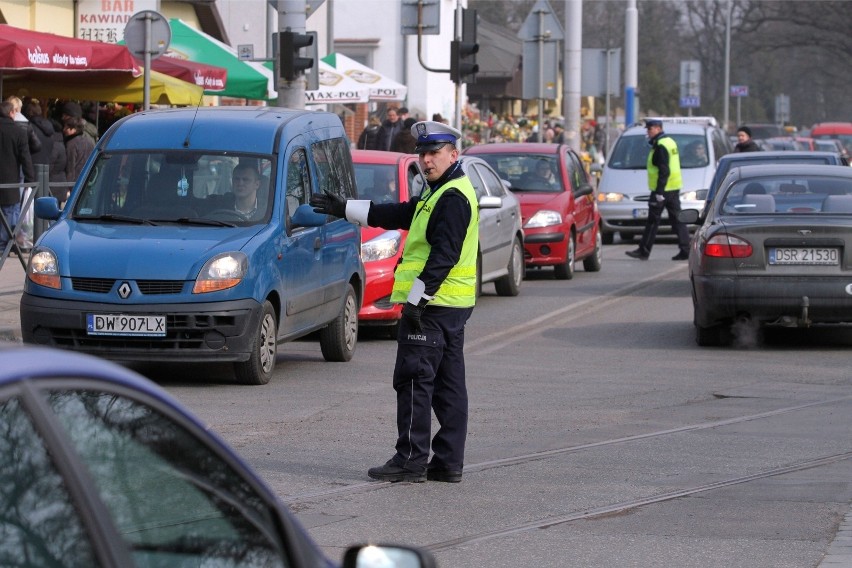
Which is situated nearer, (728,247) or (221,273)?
(221,273)

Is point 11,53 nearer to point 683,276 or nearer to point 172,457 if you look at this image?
point 683,276

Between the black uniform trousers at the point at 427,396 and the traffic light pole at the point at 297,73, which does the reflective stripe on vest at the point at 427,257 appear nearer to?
the black uniform trousers at the point at 427,396

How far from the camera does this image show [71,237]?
10.9m

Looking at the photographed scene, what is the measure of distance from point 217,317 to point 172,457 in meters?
7.91

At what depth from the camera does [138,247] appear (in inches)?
416

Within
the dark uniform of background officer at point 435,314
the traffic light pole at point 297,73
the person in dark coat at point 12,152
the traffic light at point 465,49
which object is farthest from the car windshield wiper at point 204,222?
the traffic light at point 465,49

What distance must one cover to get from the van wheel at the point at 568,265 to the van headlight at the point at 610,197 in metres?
6.56

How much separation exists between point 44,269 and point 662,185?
13971mm

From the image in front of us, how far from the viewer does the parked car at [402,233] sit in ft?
45.5

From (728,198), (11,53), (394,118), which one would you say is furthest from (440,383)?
(394,118)

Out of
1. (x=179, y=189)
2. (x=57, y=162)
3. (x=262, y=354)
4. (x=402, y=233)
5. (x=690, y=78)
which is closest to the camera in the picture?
(x=262, y=354)

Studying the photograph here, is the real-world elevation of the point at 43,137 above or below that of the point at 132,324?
above

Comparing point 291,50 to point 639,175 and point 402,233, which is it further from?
point 639,175

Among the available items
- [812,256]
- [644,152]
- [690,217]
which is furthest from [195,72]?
[812,256]
